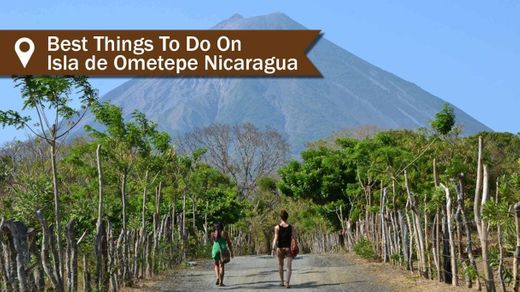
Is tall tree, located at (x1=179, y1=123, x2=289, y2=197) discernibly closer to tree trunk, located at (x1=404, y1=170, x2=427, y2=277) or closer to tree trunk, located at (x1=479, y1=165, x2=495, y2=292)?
tree trunk, located at (x1=404, y1=170, x2=427, y2=277)

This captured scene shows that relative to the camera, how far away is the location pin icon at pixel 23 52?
49.1 ft

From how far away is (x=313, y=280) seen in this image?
2081 centimetres

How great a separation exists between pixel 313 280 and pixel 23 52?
9159mm

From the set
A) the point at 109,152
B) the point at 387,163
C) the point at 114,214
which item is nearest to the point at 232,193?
the point at 114,214

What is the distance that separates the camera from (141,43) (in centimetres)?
1491

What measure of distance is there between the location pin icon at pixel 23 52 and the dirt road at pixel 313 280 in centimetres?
705

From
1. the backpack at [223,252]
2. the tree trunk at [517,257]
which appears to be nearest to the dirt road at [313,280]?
the backpack at [223,252]

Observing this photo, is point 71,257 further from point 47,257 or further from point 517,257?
point 517,257

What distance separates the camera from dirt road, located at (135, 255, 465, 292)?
18938 mm

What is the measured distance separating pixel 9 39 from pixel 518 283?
9490 millimetres

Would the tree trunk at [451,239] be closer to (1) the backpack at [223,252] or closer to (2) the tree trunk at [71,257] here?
(1) the backpack at [223,252]

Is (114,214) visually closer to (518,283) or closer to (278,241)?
(278,241)

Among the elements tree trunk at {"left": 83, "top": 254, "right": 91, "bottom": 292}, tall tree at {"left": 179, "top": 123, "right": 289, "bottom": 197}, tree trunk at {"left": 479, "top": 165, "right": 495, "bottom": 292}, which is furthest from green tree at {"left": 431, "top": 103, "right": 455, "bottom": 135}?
tall tree at {"left": 179, "top": 123, "right": 289, "bottom": 197}

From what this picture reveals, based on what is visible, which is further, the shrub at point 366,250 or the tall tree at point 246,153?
the tall tree at point 246,153
